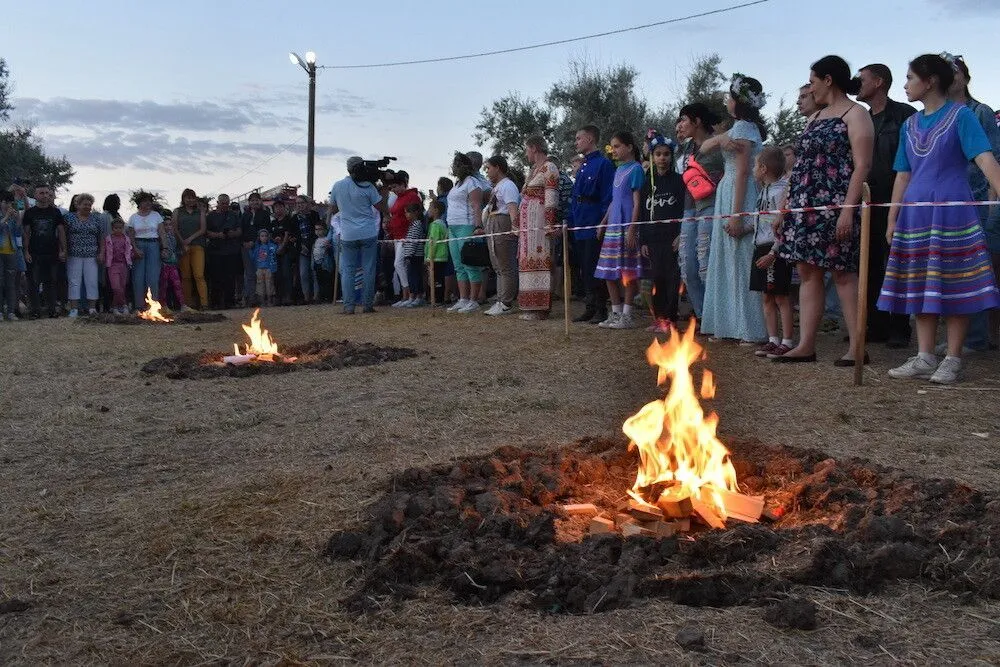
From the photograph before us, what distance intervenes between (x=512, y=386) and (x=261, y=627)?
4.25 m

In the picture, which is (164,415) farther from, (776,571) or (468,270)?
(468,270)

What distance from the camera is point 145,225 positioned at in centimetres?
1617

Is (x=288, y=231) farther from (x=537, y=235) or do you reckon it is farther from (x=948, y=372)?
(x=948, y=372)

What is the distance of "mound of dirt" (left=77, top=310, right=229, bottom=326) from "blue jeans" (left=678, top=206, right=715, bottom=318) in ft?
25.1

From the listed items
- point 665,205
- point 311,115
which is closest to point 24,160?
point 311,115

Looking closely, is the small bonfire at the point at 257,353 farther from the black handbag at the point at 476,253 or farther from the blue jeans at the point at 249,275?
the blue jeans at the point at 249,275

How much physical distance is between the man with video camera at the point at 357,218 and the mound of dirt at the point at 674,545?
1023cm

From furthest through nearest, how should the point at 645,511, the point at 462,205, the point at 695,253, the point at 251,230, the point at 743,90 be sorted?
1. the point at 251,230
2. the point at 462,205
3. the point at 695,253
4. the point at 743,90
5. the point at 645,511

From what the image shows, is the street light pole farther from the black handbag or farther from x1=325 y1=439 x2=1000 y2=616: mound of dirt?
x1=325 y1=439 x2=1000 y2=616: mound of dirt

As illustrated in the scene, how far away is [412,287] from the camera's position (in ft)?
52.2

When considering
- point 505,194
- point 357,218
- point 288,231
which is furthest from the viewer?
point 288,231

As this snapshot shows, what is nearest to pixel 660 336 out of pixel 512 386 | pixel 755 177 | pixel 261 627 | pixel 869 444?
pixel 755 177

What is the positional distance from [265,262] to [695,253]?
11.2 metres

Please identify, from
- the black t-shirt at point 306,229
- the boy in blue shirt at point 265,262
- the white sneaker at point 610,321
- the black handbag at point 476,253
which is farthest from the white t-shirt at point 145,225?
the white sneaker at point 610,321
